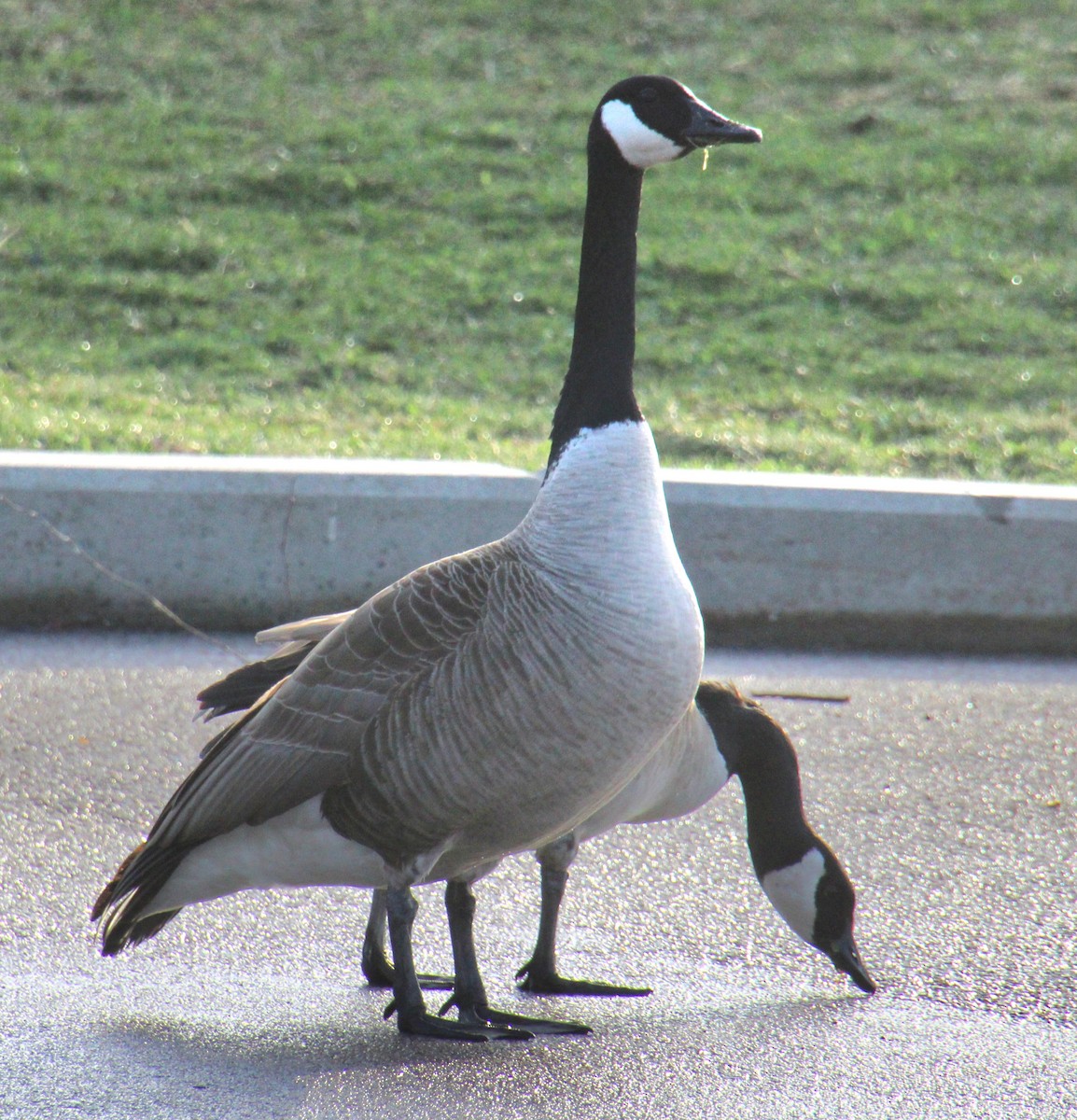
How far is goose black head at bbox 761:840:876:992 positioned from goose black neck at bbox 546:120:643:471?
3.60 feet

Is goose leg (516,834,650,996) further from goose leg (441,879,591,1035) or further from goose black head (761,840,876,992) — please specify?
goose black head (761,840,876,992)

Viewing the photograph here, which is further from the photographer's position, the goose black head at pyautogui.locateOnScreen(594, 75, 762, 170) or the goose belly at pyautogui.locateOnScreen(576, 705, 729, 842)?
the goose belly at pyautogui.locateOnScreen(576, 705, 729, 842)

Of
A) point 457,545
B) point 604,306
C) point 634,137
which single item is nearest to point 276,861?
point 604,306

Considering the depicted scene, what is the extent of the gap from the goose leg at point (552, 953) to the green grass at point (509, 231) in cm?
348

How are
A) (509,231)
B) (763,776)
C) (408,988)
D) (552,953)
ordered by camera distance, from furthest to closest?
(509,231) < (763,776) < (552,953) < (408,988)

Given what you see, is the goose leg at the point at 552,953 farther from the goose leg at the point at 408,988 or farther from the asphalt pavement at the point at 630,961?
the goose leg at the point at 408,988

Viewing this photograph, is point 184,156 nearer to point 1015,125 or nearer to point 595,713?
point 1015,125

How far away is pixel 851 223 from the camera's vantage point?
955 centimetres

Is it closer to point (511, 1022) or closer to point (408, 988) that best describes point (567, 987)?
point (511, 1022)

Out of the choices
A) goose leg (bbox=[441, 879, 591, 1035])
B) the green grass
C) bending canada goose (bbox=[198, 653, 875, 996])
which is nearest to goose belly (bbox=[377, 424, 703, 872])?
goose leg (bbox=[441, 879, 591, 1035])

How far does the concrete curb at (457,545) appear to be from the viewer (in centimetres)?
543

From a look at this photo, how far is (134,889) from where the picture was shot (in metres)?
3.06

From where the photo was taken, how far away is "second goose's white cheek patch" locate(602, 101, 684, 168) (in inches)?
118

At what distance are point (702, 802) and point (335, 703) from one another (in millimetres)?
1004
